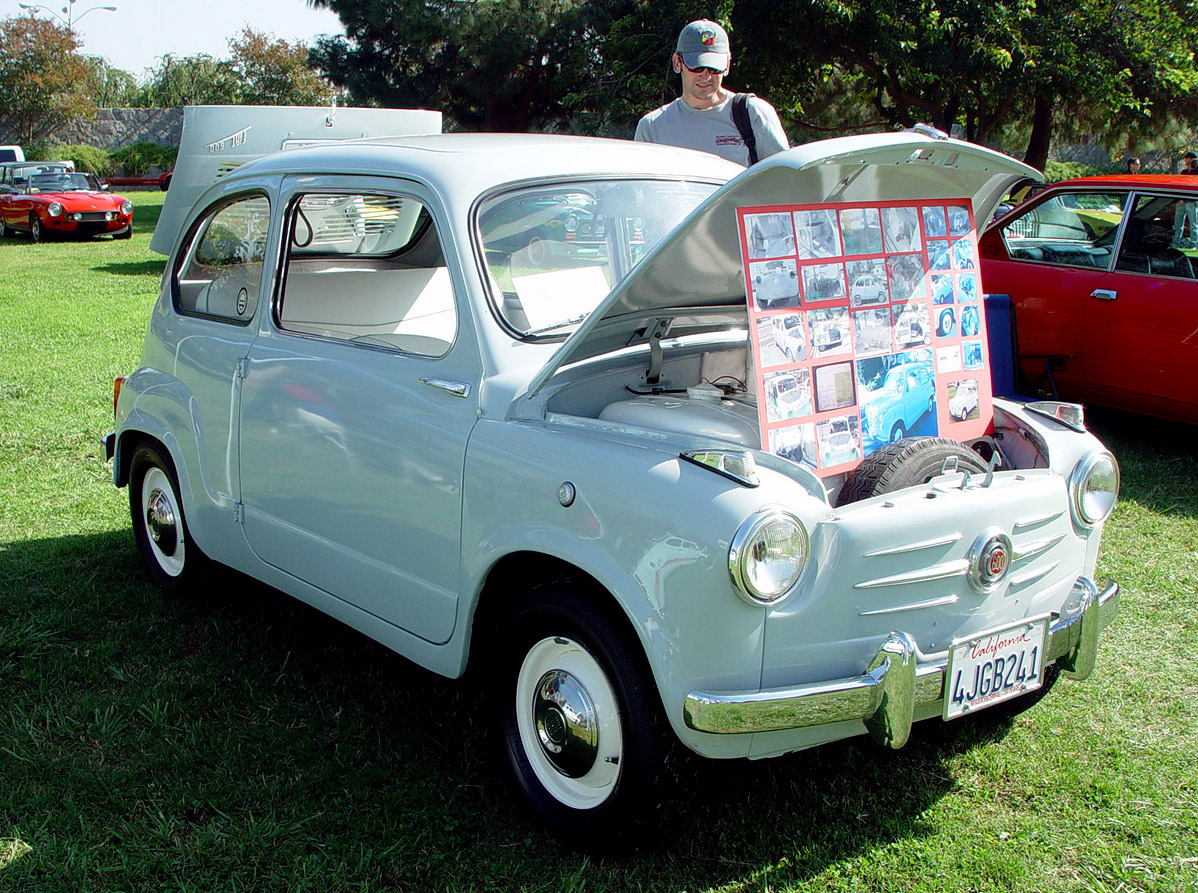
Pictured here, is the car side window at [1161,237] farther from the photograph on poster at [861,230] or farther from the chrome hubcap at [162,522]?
the chrome hubcap at [162,522]

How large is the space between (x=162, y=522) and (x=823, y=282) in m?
2.99

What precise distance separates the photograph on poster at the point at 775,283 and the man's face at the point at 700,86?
2.53 metres

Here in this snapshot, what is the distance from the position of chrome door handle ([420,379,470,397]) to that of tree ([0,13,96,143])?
48937 mm

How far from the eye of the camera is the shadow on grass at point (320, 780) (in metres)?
2.77

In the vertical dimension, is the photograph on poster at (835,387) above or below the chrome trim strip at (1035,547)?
above

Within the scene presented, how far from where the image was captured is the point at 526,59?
2736 cm

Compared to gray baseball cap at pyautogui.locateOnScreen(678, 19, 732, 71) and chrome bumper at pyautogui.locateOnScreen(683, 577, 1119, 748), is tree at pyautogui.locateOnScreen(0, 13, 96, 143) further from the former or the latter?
chrome bumper at pyautogui.locateOnScreen(683, 577, 1119, 748)

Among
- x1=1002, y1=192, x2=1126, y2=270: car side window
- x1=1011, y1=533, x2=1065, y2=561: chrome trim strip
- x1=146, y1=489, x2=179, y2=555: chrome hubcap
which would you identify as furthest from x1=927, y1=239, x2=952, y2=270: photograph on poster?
x1=1002, y1=192, x2=1126, y2=270: car side window

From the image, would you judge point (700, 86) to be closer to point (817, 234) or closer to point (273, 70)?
point (817, 234)

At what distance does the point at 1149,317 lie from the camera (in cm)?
601

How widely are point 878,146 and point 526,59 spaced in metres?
26.5

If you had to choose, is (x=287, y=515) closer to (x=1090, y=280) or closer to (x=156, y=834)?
(x=156, y=834)

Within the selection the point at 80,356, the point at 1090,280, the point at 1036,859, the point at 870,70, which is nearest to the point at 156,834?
the point at 1036,859

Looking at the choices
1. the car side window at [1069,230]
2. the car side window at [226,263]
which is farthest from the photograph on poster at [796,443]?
the car side window at [1069,230]
